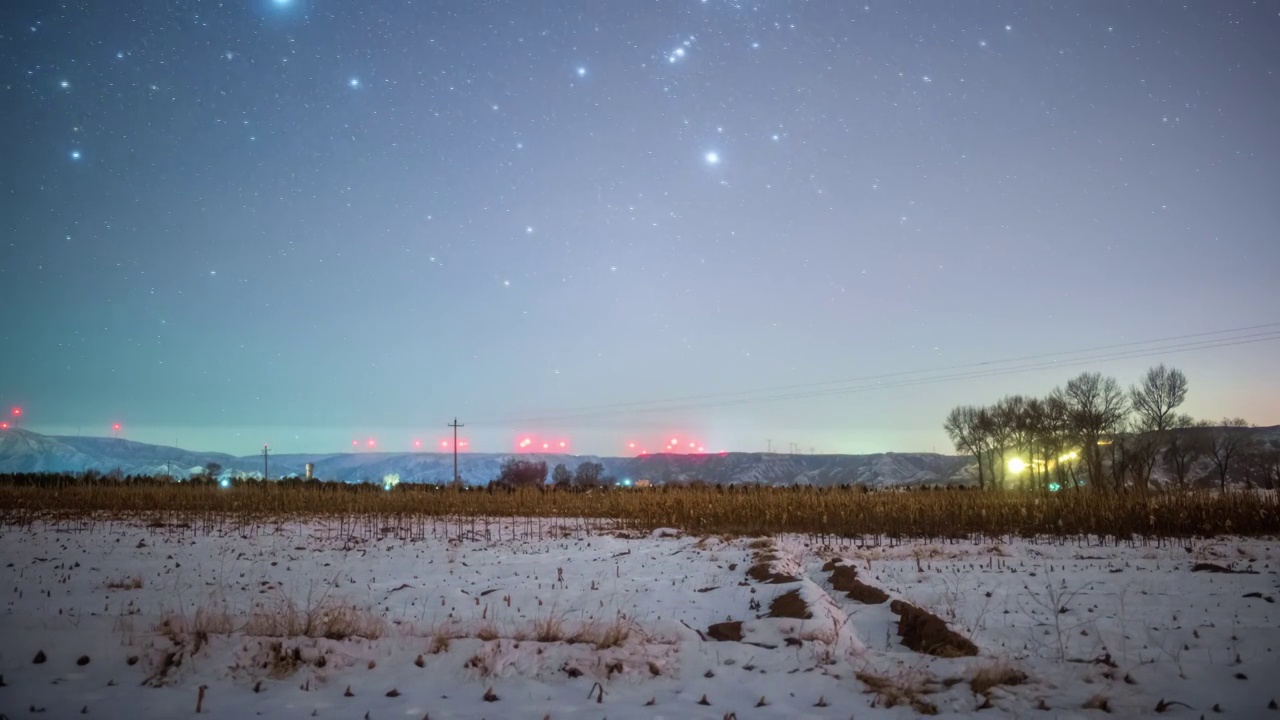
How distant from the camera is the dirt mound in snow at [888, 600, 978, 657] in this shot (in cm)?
641

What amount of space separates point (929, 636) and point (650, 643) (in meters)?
2.84

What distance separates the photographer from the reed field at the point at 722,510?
17609 millimetres

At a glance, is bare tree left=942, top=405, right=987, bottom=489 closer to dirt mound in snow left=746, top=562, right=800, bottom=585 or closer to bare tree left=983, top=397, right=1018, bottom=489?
bare tree left=983, top=397, right=1018, bottom=489

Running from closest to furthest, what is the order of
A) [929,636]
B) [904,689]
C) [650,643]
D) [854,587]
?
[904,689] → [650,643] → [929,636] → [854,587]

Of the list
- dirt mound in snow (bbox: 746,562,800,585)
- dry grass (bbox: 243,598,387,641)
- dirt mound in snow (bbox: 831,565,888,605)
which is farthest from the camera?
dirt mound in snow (bbox: 746,562,800,585)

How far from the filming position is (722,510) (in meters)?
21.5

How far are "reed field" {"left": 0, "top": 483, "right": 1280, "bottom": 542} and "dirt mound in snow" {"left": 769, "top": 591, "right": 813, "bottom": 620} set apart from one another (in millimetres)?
9639

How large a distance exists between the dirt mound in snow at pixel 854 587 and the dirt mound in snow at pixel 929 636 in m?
1.02

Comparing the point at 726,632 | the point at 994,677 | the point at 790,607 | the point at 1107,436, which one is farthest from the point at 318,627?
the point at 1107,436

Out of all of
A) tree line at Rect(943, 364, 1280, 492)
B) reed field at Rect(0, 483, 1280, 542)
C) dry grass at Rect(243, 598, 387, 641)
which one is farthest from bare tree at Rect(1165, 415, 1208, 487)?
dry grass at Rect(243, 598, 387, 641)

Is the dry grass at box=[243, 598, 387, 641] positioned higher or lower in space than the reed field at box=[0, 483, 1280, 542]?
higher

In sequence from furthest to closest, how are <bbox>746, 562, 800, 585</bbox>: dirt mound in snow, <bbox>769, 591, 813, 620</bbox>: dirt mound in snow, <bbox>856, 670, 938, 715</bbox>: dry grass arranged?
<bbox>746, 562, 800, 585</bbox>: dirt mound in snow → <bbox>769, 591, 813, 620</bbox>: dirt mound in snow → <bbox>856, 670, 938, 715</bbox>: dry grass

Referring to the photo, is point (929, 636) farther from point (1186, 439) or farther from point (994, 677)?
point (1186, 439)

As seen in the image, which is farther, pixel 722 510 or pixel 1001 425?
pixel 1001 425
